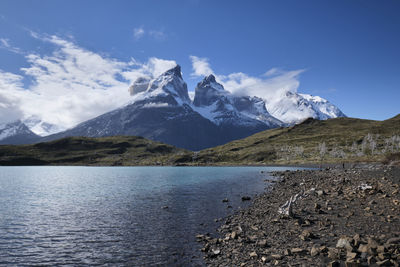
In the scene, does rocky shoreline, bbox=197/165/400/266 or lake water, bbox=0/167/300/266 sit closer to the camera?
rocky shoreline, bbox=197/165/400/266

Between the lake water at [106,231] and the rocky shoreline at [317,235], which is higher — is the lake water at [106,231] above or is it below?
below

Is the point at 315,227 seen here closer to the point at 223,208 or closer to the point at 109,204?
the point at 223,208

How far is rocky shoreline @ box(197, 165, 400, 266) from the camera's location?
16.6m

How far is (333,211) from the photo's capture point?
30.4m

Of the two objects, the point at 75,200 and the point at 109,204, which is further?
the point at 75,200

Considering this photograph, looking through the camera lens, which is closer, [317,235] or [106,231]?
[317,235]

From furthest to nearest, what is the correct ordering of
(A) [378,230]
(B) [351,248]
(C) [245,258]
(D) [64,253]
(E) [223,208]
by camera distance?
1. (E) [223,208]
2. (D) [64,253]
3. (A) [378,230]
4. (C) [245,258]
5. (B) [351,248]

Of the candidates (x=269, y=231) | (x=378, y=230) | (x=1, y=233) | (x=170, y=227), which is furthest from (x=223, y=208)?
(x=1, y=233)

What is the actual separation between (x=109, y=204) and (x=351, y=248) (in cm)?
4089

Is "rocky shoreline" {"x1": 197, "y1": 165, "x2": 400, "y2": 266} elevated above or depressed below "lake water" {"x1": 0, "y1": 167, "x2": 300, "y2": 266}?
above

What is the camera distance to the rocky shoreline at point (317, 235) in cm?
1662

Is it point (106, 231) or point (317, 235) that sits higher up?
point (317, 235)

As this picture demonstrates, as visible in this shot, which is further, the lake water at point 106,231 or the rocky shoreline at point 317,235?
the lake water at point 106,231

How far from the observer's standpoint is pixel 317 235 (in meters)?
22.3
